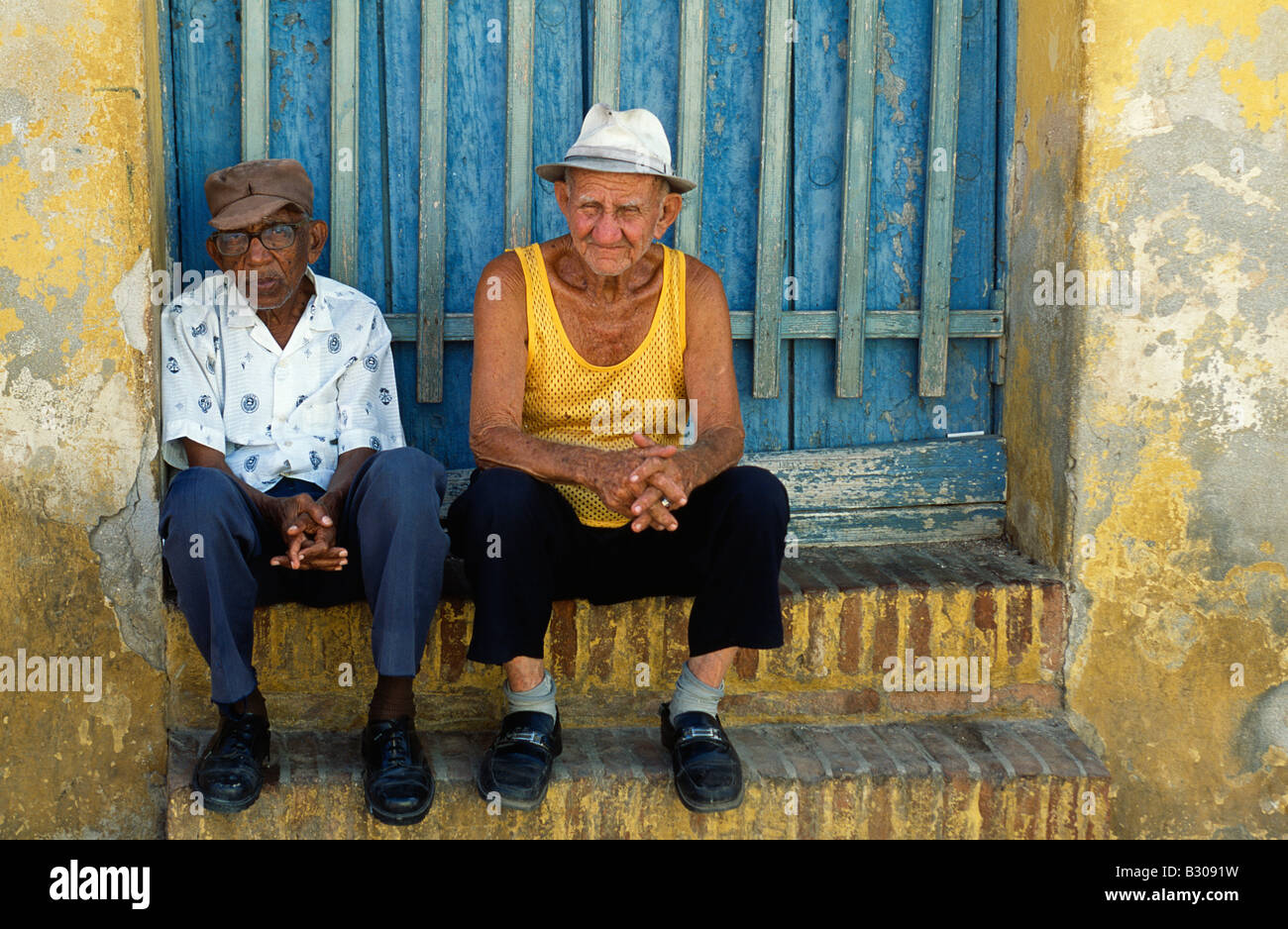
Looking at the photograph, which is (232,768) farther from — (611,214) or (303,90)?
(303,90)

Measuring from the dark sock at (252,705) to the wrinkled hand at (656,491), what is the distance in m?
0.92

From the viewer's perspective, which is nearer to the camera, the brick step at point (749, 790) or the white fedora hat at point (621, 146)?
the brick step at point (749, 790)

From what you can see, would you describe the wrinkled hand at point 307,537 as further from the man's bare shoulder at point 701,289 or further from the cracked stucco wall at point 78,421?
the man's bare shoulder at point 701,289

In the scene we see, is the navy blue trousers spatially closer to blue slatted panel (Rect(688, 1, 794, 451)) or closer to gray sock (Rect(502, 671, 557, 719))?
gray sock (Rect(502, 671, 557, 719))

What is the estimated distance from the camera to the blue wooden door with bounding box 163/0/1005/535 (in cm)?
324

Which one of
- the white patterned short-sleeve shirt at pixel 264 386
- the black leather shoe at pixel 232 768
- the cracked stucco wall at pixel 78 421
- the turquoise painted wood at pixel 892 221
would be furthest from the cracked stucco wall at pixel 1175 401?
the cracked stucco wall at pixel 78 421

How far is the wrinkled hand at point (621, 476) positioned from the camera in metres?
2.65

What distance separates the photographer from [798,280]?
3475mm

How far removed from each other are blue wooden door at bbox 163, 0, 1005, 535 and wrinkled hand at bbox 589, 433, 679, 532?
0.84 meters

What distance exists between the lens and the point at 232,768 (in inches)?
102

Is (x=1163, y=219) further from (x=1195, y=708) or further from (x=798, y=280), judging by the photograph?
(x=1195, y=708)

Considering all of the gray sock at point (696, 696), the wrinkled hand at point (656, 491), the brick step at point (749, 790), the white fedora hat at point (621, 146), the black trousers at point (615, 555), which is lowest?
the brick step at point (749, 790)

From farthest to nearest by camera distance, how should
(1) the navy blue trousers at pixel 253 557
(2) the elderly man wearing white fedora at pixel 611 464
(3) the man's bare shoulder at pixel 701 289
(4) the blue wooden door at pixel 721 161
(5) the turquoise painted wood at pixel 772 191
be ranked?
(5) the turquoise painted wood at pixel 772 191 < (4) the blue wooden door at pixel 721 161 < (3) the man's bare shoulder at pixel 701 289 < (2) the elderly man wearing white fedora at pixel 611 464 < (1) the navy blue trousers at pixel 253 557

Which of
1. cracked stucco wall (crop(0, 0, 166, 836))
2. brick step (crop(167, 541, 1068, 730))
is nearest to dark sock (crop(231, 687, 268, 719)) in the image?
brick step (crop(167, 541, 1068, 730))
